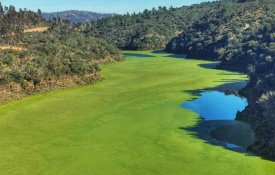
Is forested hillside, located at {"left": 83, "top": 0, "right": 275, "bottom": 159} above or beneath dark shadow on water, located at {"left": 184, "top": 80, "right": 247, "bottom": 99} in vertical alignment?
above

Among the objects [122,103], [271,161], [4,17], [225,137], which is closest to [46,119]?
[122,103]

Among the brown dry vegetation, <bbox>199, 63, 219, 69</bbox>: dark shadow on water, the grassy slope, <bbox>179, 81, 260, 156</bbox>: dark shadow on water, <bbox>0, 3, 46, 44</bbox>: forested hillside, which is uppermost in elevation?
<bbox>0, 3, 46, 44</bbox>: forested hillside

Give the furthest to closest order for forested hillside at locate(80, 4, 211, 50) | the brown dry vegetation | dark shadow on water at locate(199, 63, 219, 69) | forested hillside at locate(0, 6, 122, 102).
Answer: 1. forested hillside at locate(80, 4, 211, 50)
2. dark shadow on water at locate(199, 63, 219, 69)
3. the brown dry vegetation
4. forested hillside at locate(0, 6, 122, 102)

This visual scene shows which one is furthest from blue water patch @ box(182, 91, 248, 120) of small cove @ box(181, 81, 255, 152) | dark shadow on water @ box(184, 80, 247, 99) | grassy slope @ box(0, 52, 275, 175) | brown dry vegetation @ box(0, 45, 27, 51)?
brown dry vegetation @ box(0, 45, 27, 51)

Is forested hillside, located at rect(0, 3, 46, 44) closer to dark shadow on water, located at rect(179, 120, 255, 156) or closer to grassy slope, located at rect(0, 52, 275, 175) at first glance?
grassy slope, located at rect(0, 52, 275, 175)

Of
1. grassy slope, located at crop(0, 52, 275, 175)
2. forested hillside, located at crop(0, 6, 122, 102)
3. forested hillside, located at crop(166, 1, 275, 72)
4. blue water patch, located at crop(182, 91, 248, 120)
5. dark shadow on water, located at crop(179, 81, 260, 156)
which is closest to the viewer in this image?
grassy slope, located at crop(0, 52, 275, 175)

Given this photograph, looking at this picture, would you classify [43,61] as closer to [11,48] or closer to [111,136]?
[11,48]

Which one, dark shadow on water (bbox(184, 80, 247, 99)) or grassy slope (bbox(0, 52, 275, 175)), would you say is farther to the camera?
dark shadow on water (bbox(184, 80, 247, 99))
